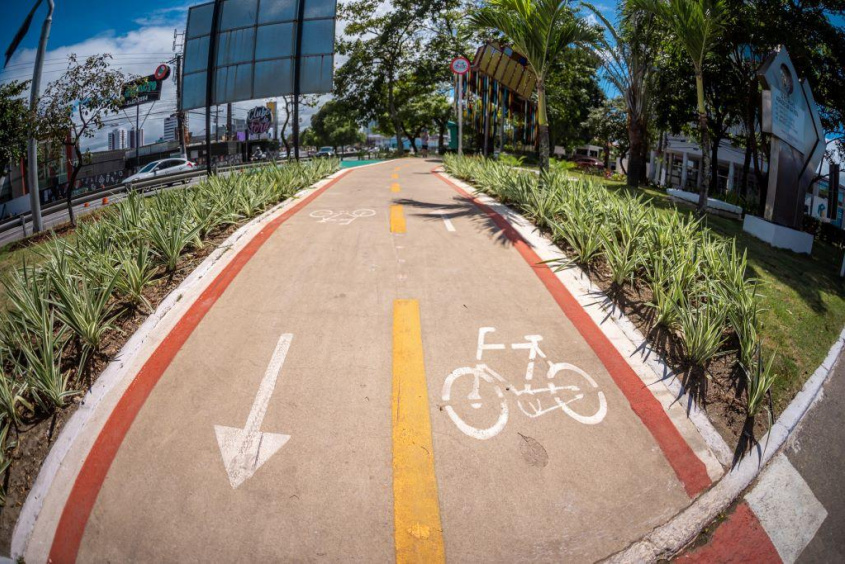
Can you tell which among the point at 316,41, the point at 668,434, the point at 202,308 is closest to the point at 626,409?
the point at 668,434

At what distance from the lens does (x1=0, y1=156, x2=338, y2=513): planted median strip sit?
338 cm

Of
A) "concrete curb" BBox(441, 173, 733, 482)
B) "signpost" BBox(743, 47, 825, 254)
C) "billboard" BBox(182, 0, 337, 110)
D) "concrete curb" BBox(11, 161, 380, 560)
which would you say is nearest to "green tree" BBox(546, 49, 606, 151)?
"signpost" BBox(743, 47, 825, 254)

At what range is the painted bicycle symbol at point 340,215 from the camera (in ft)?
26.3

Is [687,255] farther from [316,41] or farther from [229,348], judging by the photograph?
[316,41]

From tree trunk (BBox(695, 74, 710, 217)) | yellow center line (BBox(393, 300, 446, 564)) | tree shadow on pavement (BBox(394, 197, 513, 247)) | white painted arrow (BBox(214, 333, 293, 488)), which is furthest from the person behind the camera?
tree trunk (BBox(695, 74, 710, 217))

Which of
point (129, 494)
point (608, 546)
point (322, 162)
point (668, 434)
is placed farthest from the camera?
point (322, 162)

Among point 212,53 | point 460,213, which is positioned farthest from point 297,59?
point 460,213

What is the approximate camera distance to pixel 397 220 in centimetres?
807

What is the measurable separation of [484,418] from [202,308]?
3.29m

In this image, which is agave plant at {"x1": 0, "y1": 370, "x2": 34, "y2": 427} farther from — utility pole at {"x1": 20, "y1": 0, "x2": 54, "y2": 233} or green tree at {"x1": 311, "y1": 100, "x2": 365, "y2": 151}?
green tree at {"x1": 311, "y1": 100, "x2": 365, "y2": 151}

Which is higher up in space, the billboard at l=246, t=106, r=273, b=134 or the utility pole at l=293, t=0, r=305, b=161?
the billboard at l=246, t=106, r=273, b=134

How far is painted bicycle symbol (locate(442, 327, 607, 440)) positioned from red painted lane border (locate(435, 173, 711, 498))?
0.99 feet

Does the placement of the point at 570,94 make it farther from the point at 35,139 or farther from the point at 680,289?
the point at 680,289

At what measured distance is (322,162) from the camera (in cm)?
1628
